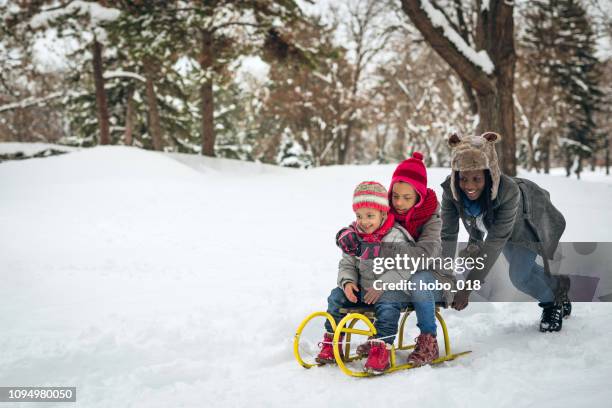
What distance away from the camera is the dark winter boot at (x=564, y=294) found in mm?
3588

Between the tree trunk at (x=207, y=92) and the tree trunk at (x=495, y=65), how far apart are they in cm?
667

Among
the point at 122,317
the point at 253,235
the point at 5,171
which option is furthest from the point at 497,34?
the point at 5,171

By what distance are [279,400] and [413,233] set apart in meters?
1.42

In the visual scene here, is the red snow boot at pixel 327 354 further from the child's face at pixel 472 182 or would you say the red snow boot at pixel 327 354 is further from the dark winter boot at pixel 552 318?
the dark winter boot at pixel 552 318

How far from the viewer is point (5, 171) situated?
10.2 meters

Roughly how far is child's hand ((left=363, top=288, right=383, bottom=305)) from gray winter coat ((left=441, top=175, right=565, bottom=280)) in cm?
84

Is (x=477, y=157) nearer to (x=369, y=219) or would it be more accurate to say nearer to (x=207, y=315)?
(x=369, y=219)

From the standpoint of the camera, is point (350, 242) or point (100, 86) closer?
point (350, 242)

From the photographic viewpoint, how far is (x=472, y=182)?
326 cm

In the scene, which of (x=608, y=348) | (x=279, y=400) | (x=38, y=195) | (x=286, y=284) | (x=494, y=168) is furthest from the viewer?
(x=38, y=195)

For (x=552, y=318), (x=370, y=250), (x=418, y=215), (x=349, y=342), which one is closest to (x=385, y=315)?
(x=349, y=342)

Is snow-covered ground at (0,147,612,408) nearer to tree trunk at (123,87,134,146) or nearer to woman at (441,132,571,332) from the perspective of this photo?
woman at (441,132,571,332)

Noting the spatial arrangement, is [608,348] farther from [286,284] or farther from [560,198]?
[560,198]

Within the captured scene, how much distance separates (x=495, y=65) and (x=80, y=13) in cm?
1116
